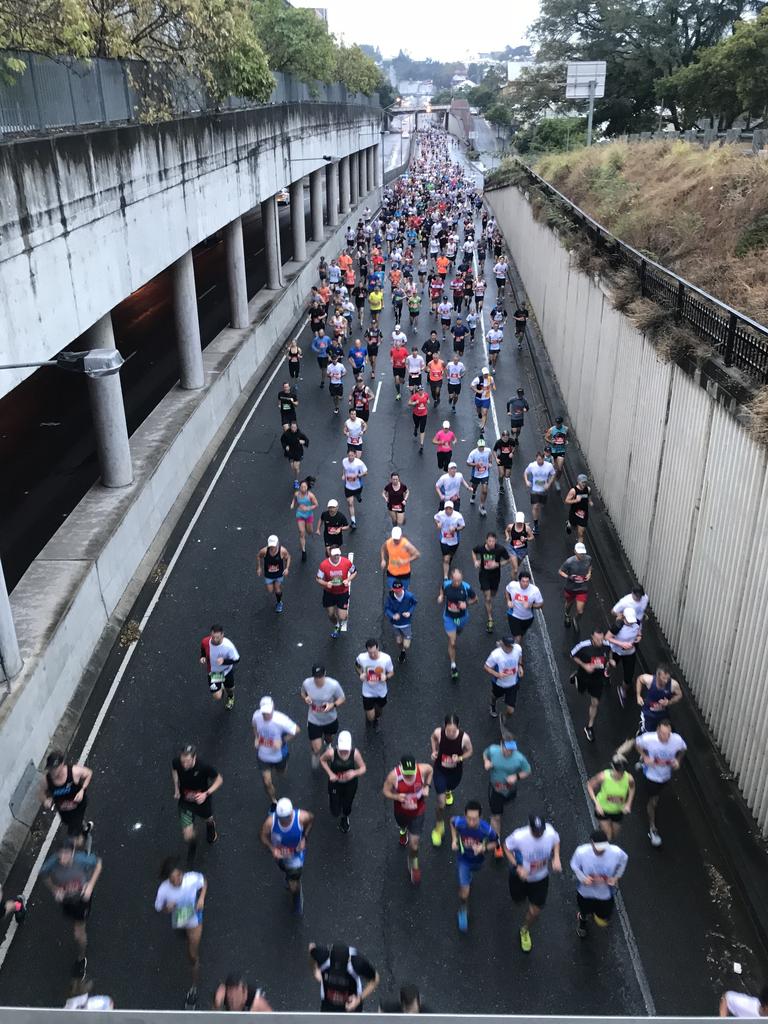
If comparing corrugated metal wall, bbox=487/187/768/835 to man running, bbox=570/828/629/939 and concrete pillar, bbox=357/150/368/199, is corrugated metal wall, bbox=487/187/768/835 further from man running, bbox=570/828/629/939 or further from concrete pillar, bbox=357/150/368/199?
concrete pillar, bbox=357/150/368/199

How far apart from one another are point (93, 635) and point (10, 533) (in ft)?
12.4

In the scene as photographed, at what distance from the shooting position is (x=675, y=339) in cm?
1166

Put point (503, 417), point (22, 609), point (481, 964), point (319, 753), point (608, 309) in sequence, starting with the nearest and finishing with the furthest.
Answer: point (481, 964) < point (319, 753) < point (22, 609) < point (608, 309) < point (503, 417)

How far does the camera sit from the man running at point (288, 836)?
24.8ft

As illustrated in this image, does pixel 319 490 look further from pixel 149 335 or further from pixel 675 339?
pixel 149 335

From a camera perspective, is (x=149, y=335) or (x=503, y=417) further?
(x=149, y=335)

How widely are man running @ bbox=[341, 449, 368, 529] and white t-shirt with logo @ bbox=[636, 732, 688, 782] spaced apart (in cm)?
770

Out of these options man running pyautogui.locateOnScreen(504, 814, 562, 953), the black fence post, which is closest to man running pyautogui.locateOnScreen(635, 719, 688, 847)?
man running pyautogui.locateOnScreen(504, 814, 562, 953)

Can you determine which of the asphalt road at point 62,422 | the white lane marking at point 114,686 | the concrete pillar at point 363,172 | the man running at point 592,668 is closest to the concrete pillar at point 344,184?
the concrete pillar at point 363,172

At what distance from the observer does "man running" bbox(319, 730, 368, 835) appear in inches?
326

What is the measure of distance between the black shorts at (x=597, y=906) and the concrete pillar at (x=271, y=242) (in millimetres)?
25592

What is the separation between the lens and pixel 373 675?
32.0ft

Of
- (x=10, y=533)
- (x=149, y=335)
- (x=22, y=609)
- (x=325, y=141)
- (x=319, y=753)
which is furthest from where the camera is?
(x=325, y=141)

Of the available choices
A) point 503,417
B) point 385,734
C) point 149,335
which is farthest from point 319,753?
point 149,335
